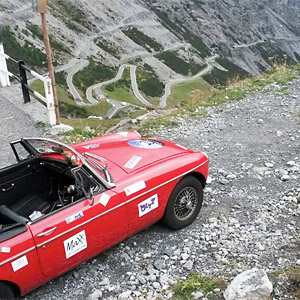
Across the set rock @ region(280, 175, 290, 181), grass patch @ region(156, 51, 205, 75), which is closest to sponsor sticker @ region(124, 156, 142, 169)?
rock @ region(280, 175, 290, 181)

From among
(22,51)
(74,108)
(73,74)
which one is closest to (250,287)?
(74,108)

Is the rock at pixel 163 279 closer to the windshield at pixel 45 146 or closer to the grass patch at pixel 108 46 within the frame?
the windshield at pixel 45 146

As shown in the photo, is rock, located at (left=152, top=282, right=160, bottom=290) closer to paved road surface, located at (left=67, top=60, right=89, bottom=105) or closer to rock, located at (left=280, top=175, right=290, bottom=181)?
rock, located at (left=280, top=175, right=290, bottom=181)

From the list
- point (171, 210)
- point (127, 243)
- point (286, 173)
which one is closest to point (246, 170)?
point (286, 173)

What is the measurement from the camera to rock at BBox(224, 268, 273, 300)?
423 centimetres

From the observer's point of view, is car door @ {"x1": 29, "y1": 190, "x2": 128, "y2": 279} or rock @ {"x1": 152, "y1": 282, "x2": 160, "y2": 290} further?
rock @ {"x1": 152, "y1": 282, "x2": 160, "y2": 290}

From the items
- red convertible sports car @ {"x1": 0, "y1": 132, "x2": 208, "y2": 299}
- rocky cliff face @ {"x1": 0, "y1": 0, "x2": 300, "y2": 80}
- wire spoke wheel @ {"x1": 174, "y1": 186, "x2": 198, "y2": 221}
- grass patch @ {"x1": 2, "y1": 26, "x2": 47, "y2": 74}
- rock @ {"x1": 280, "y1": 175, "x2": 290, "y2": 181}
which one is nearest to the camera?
red convertible sports car @ {"x1": 0, "y1": 132, "x2": 208, "y2": 299}

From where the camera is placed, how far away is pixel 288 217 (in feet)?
19.7

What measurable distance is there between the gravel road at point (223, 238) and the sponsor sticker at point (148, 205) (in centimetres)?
61

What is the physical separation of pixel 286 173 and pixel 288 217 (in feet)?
4.76

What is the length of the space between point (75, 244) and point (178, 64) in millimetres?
133954

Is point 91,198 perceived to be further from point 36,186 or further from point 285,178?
point 285,178

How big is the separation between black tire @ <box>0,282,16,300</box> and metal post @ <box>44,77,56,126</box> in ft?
18.4

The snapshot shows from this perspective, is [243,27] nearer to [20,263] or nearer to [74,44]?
[74,44]
